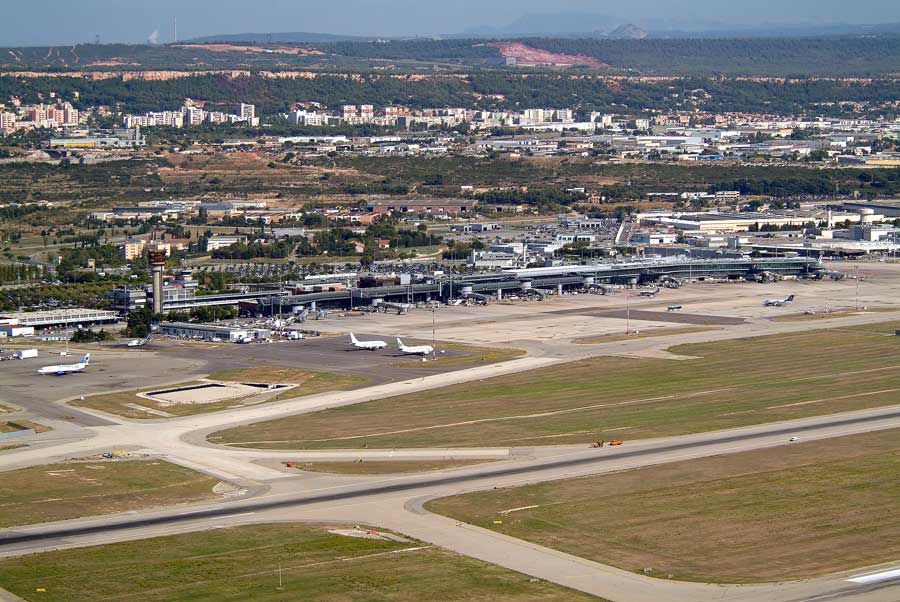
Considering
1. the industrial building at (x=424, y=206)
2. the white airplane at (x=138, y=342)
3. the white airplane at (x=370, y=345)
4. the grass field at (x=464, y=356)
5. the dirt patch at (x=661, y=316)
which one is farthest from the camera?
the industrial building at (x=424, y=206)

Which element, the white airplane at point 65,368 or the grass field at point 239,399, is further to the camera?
the white airplane at point 65,368

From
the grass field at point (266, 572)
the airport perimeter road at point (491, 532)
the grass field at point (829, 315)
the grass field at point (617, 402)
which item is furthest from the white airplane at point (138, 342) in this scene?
the grass field at point (266, 572)

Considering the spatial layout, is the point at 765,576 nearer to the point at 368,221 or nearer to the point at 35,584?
the point at 35,584

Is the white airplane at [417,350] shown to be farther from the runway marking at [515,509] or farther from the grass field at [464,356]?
the runway marking at [515,509]

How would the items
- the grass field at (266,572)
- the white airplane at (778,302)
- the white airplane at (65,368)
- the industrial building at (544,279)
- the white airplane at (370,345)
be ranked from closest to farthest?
the grass field at (266,572) → the white airplane at (65,368) → the white airplane at (370,345) → the industrial building at (544,279) → the white airplane at (778,302)

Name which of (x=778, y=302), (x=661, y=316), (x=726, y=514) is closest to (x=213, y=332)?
(x=661, y=316)

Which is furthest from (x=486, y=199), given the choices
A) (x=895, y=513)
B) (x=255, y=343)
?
(x=895, y=513)
